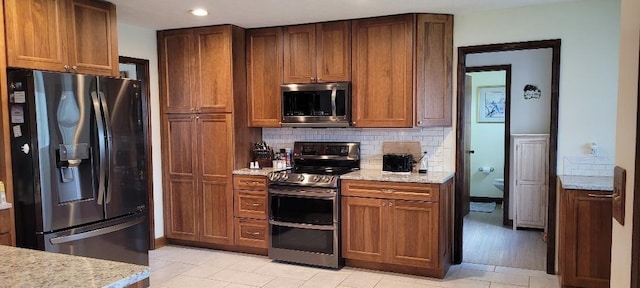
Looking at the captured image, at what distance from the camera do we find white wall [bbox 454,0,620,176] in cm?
365

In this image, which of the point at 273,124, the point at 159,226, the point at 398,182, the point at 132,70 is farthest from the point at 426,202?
the point at 132,70

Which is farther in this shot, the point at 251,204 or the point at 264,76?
the point at 264,76

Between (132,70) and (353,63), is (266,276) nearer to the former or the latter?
(353,63)

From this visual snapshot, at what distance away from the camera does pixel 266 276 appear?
3930 millimetres

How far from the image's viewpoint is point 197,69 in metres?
4.60

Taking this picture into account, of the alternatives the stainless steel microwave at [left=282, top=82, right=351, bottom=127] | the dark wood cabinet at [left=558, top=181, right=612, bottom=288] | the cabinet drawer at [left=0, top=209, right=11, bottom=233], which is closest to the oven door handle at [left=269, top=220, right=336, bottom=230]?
the stainless steel microwave at [left=282, top=82, right=351, bottom=127]

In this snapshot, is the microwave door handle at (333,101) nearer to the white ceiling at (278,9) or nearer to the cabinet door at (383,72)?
the cabinet door at (383,72)

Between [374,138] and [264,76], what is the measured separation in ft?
4.20

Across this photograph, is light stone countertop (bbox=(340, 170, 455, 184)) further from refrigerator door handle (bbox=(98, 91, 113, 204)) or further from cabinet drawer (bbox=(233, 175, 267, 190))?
refrigerator door handle (bbox=(98, 91, 113, 204))

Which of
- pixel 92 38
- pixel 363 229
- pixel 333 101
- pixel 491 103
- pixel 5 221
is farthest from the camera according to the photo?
pixel 491 103

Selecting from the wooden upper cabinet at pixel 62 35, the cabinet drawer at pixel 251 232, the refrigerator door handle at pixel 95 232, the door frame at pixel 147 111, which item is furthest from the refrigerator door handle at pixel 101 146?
the cabinet drawer at pixel 251 232

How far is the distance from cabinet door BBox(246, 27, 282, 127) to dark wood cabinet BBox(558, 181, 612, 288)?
2672 mm

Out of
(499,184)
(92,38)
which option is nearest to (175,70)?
(92,38)

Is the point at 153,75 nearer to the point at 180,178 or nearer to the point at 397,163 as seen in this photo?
the point at 180,178
